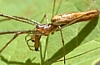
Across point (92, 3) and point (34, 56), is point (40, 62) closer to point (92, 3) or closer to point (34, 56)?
point (34, 56)

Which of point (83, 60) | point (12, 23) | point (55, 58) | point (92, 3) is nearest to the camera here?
point (83, 60)

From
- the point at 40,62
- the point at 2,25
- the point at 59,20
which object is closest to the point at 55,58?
the point at 40,62

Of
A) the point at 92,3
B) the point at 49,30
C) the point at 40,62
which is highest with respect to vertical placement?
the point at 92,3

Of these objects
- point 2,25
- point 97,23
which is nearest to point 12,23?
point 2,25

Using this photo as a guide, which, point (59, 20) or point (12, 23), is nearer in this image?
point (59, 20)

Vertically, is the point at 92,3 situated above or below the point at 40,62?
above

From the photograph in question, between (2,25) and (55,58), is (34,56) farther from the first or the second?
(2,25)

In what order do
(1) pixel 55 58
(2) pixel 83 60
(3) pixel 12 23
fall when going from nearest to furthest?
(2) pixel 83 60 → (1) pixel 55 58 → (3) pixel 12 23
